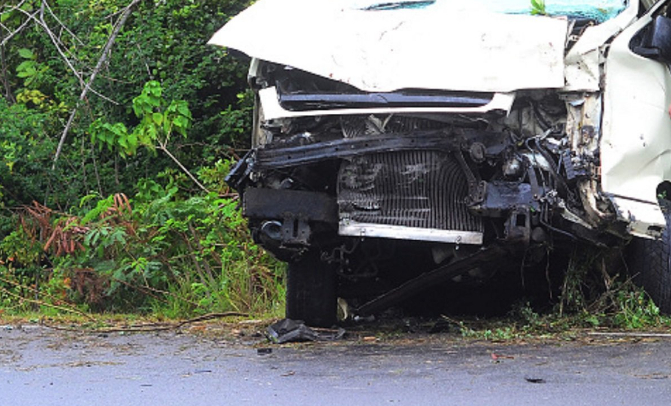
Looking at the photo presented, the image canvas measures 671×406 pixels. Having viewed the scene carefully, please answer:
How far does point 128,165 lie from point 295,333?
494 cm

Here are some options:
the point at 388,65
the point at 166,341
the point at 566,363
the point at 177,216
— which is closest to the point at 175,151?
the point at 177,216

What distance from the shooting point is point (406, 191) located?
17.7ft

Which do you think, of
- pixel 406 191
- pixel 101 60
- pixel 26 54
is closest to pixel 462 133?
pixel 406 191

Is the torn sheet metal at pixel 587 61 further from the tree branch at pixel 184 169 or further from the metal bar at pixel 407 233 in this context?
the tree branch at pixel 184 169

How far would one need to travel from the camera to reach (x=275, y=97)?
214 inches

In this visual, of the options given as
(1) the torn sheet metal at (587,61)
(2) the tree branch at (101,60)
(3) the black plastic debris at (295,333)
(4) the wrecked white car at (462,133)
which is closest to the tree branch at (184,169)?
(2) the tree branch at (101,60)

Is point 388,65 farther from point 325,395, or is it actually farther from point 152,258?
point 152,258

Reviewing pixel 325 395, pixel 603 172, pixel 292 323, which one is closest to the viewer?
pixel 325 395

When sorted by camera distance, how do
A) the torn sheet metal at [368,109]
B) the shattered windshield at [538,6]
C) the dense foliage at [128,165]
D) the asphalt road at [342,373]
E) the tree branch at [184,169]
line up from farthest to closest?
the tree branch at [184,169] → the dense foliage at [128,165] → the shattered windshield at [538,6] → the torn sheet metal at [368,109] → the asphalt road at [342,373]

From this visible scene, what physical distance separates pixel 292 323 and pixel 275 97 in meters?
1.19

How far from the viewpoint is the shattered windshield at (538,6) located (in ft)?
18.8

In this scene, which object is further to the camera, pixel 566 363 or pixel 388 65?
pixel 388 65

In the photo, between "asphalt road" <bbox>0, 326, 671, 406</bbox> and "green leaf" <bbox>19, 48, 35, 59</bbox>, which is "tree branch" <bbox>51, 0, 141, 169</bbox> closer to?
"green leaf" <bbox>19, 48, 35, 59</bbox>

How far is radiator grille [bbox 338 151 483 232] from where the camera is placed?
17.5ft
